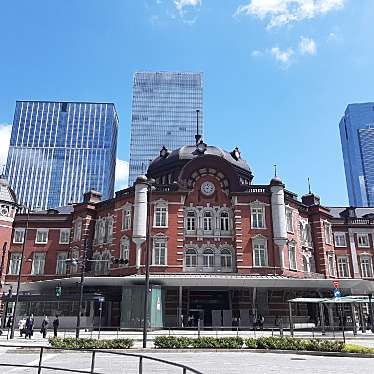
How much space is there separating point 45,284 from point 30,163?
125m

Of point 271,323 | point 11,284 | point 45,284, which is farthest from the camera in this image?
point 11,284

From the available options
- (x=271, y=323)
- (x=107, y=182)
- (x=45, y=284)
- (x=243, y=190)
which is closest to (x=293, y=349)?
(x=271, y=323)

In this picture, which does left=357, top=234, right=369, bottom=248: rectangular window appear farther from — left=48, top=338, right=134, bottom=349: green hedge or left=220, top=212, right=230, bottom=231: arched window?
left=48, top=338, right=134, bottom=349: green hedge

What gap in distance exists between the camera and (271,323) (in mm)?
34750

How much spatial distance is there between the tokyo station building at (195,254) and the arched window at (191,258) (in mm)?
90

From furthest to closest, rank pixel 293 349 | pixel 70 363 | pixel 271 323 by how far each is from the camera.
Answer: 1. pixel 271 323
2. pixel 293 349
3. pixel 70 363

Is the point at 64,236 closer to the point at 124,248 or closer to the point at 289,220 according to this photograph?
the point at 124,248

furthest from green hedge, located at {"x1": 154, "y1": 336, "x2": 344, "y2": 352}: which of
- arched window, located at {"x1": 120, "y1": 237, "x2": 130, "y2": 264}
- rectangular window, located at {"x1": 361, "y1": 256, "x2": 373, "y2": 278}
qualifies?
rectangular window, located at {"x1": 361, "y1": 256, "x2": 373, "y2": 278}

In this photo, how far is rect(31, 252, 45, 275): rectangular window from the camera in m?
44.0

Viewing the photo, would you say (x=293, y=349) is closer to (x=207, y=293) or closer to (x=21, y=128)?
(x=207, y=293)

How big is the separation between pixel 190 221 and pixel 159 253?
420 centimetres

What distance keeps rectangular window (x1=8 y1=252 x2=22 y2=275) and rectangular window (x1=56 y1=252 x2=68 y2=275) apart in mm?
4174

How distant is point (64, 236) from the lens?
45.5 m

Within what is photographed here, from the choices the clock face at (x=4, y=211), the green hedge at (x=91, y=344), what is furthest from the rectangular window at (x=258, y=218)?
the clock face at (x=4, y=211)
